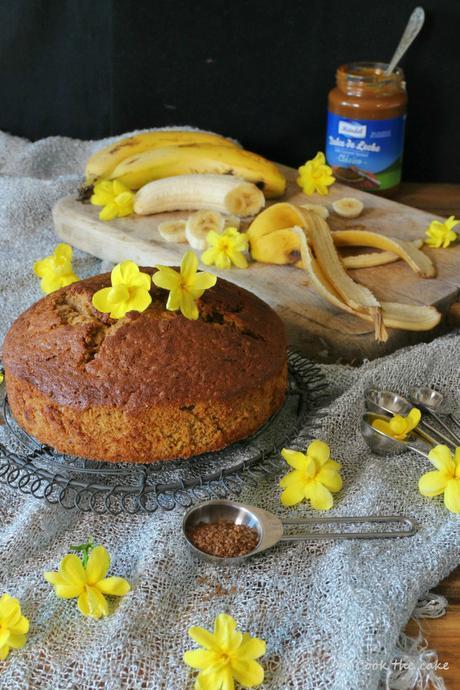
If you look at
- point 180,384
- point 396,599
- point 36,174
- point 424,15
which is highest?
point 424,15

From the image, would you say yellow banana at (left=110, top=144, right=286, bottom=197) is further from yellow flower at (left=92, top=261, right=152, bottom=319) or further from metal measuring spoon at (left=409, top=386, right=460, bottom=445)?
yellow flower at (left=92, top=261, right=152, bottom=319)

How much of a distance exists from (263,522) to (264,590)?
88 millimetres

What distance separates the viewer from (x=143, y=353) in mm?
1076

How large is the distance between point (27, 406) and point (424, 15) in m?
1.40

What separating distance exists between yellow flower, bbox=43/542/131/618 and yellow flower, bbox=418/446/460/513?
1.27ft

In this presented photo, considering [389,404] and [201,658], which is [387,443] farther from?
[201,658]

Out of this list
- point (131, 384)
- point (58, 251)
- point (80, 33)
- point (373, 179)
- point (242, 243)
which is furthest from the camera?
point (80, 33)

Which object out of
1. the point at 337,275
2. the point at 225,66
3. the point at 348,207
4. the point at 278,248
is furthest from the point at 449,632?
the point at 225,66

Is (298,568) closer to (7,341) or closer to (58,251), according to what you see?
(7,341)

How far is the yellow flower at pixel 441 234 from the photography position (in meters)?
1.69

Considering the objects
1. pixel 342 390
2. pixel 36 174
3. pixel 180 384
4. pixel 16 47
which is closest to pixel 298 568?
pixel 180 384

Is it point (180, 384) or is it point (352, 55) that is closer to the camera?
point (180, 384)

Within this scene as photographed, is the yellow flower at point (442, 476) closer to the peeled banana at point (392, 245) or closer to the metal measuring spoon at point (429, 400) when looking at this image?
the metal measuring spoon at point (429, 400)

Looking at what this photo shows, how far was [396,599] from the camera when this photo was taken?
931 mm
